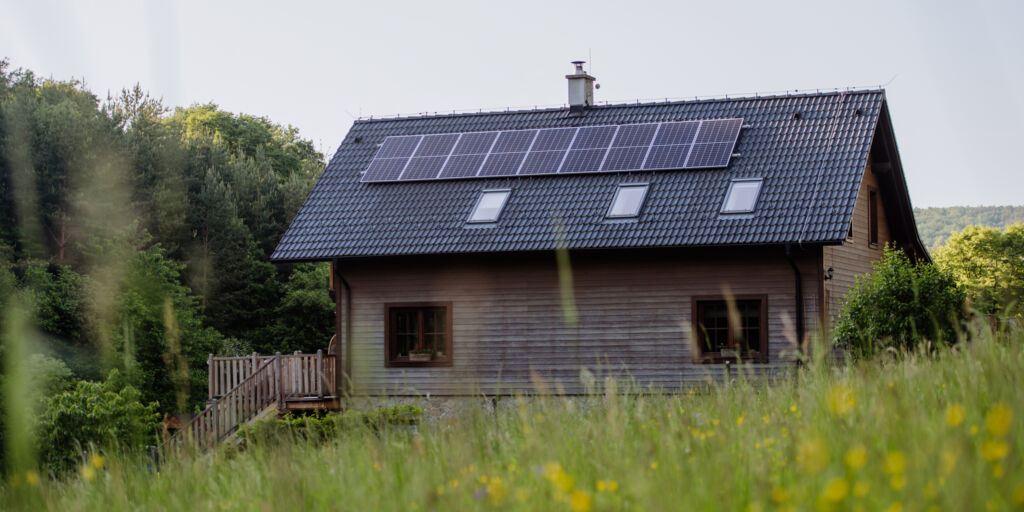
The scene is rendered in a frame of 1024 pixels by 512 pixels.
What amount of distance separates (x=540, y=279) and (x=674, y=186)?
295cm

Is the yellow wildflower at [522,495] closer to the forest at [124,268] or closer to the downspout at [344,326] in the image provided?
the forest at [124,268]

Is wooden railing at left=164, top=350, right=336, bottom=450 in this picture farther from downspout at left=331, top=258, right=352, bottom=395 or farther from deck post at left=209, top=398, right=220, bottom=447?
downspout at left=331, top=258, right=352, bottom=395

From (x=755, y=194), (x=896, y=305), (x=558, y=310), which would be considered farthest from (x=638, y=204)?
(x=896, y=305)

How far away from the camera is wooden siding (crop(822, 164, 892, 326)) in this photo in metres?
18.9

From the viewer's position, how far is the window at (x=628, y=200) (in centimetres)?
1939

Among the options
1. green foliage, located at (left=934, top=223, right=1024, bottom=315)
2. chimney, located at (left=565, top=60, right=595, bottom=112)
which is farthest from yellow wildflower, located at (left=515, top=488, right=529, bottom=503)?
green foliage, located at (left=934, top=223, right=1024, bottom=315)

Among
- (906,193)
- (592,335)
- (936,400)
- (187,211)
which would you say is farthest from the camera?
(187,211)

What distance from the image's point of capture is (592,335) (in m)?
19.3

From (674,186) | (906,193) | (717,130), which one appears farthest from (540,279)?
(906,193)

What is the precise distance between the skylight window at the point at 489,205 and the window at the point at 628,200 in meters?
2.11

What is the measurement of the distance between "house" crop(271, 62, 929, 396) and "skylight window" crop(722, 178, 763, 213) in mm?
43

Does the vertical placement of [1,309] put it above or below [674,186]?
below

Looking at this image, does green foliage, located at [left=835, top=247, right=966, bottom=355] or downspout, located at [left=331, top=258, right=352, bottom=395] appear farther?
downspout, located at [left=331, top=258, right=352, bottom=395]

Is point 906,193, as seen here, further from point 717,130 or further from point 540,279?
point 540,279
